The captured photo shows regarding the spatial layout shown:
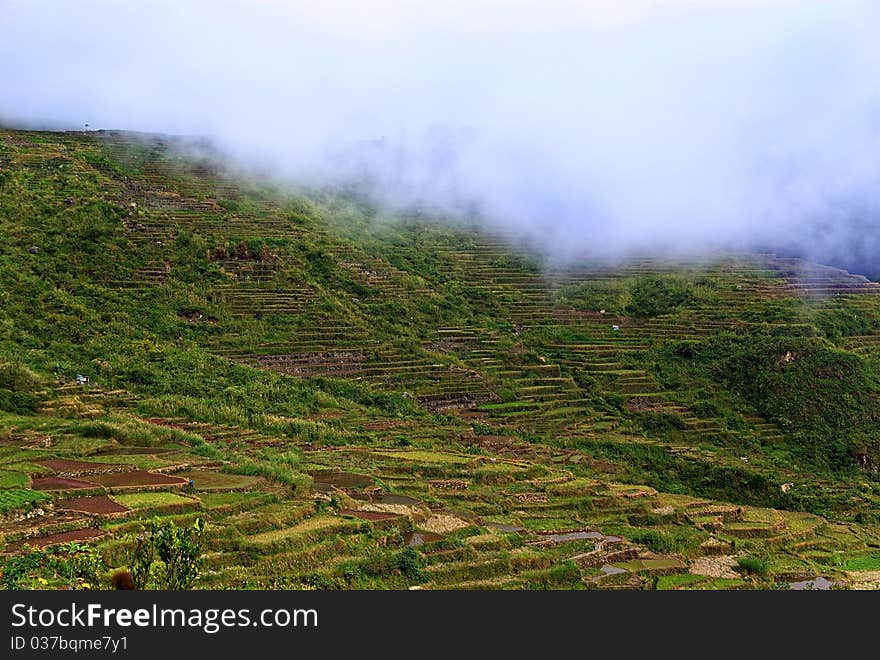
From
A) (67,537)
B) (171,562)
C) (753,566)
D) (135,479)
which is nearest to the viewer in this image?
(171,562)

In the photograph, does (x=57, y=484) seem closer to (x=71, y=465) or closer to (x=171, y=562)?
(x=71, y=465)

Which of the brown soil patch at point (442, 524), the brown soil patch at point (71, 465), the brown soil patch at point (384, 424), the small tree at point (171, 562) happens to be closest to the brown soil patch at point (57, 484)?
the brown soil patch at point (71, 465)

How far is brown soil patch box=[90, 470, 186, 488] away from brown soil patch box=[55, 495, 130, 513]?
99cm

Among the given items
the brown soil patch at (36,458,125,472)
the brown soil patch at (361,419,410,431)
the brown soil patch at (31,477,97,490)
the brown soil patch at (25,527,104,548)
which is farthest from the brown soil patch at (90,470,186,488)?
the brown soil patch at (361,419,410,431)

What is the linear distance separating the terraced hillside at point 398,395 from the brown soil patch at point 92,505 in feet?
0.46

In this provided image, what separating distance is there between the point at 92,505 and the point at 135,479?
7.16 ft

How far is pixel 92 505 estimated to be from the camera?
14961 millimetres

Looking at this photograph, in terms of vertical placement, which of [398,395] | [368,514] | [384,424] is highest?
[368,514]

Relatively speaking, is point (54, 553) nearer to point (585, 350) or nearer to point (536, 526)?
point (536, 526)

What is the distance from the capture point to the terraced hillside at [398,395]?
53.0 ft

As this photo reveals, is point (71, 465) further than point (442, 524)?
Yes

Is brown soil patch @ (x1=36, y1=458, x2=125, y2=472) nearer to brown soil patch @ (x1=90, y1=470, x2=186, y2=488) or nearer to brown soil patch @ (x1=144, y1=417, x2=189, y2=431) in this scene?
brown soil patch @ (x1=90, y1=470, x2=186, y2=488)

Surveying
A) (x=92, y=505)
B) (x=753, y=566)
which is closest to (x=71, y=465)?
(x=92, y=505)

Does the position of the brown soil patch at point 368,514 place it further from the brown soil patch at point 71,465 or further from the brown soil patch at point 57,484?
the brown soil patch at point 71,465
